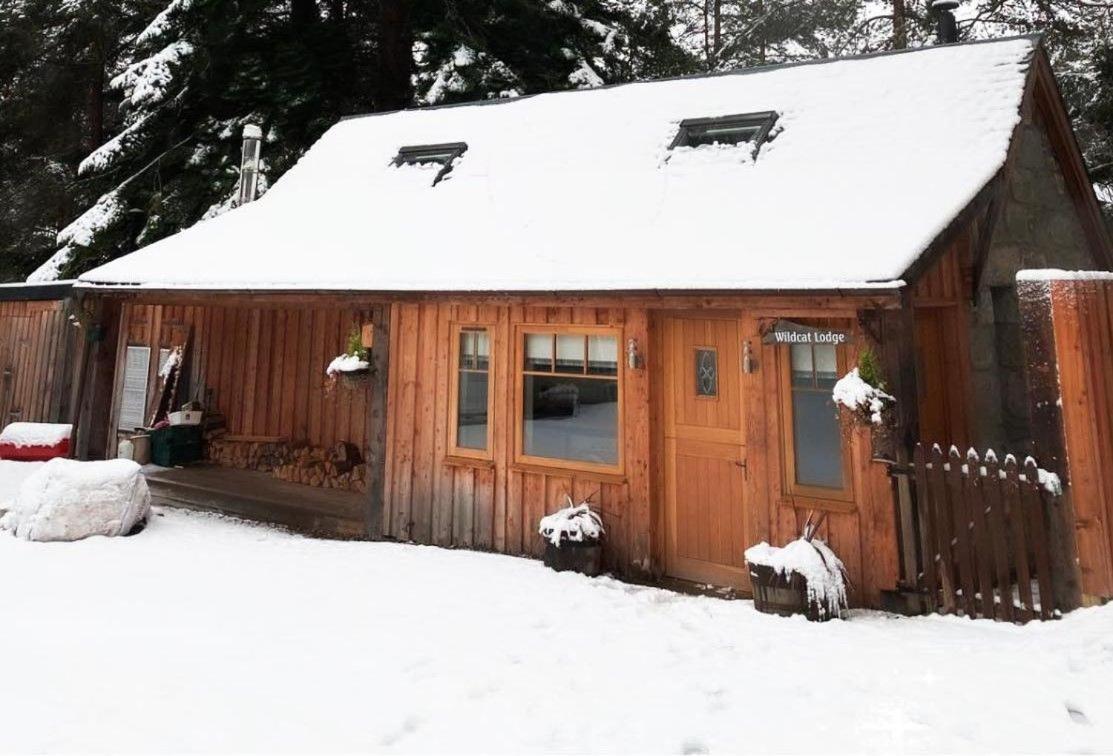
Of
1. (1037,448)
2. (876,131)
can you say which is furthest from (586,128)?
(1037,448)

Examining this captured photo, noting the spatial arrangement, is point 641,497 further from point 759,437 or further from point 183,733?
point 183,733

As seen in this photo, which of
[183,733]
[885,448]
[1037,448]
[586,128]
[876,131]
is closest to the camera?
[183,733]

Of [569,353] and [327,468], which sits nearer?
[569,353]

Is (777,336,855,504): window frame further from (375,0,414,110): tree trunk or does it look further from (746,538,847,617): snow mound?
(375,0,414,110): tree trunk

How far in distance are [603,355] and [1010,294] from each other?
396 centimetres

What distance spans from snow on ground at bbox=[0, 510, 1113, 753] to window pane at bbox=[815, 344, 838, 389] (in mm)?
1736

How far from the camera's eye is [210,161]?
14289 mm

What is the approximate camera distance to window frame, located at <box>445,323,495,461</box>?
21.7 feet

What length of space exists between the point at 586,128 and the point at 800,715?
281 inches

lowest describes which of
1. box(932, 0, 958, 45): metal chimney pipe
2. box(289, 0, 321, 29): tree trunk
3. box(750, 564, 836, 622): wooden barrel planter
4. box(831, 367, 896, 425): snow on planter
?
box(750, 564, 836, 622): wooden barrel planter

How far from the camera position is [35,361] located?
10.9m

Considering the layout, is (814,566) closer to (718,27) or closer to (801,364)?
(801,364)

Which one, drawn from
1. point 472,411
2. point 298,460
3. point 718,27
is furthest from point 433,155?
point 718,27

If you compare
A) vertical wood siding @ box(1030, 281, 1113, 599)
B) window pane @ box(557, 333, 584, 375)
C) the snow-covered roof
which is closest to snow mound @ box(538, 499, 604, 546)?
window pane @ box(557, 333, 584, 375)
